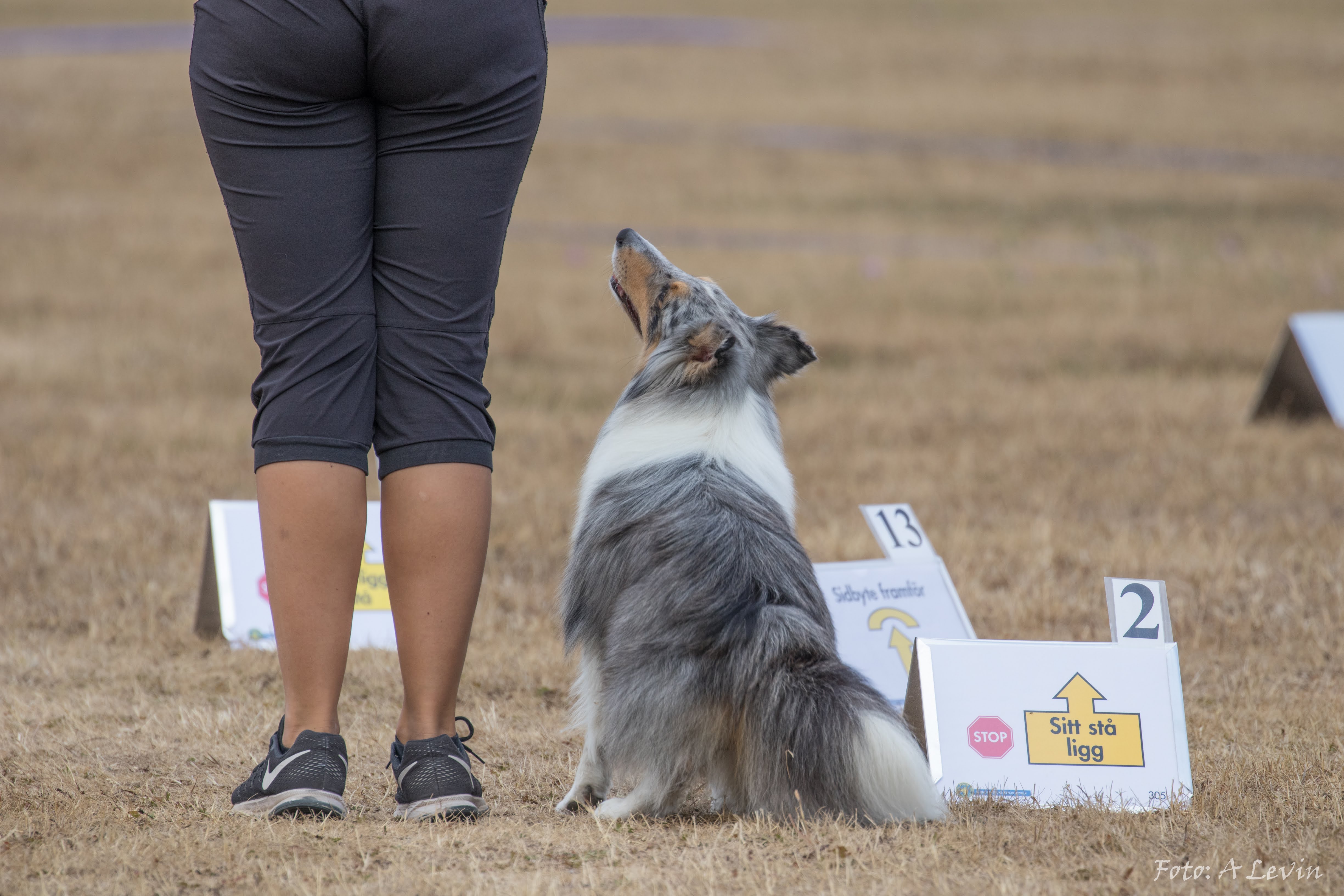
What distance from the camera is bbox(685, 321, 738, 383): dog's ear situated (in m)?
3.19

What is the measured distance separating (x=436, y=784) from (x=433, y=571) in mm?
432

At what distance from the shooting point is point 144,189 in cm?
1759

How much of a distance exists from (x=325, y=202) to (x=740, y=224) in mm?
14979

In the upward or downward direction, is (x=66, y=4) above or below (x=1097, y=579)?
above

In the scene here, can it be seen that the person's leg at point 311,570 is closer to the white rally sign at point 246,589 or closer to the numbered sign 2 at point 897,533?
the white rally sign at point 246,589

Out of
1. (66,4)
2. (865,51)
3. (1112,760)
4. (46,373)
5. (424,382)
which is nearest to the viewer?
(424,382)

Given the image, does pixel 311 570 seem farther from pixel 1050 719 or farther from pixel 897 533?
pixel 897 533

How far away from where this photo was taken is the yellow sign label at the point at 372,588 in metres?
4.60

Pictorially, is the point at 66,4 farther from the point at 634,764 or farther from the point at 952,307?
the point at 634,764

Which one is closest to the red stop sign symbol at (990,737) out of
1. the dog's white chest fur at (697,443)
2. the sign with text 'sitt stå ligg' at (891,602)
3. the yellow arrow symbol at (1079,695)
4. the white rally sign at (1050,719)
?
the white rally sign at (1050,719)

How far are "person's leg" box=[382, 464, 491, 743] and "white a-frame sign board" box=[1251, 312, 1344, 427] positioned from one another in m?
6.24

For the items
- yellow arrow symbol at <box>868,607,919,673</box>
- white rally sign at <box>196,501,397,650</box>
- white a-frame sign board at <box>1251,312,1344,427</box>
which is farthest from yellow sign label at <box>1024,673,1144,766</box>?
white a-frame sign board at <box>1251,312,1344,427</box>

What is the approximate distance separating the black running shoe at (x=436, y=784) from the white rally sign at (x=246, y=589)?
1.74m

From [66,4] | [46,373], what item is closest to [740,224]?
[46,373]
